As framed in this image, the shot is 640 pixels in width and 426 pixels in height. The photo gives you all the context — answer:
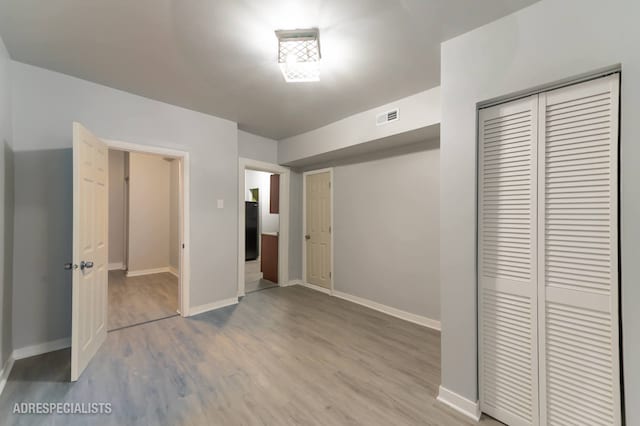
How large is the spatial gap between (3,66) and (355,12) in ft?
8.84

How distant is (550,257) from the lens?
152 centimetres

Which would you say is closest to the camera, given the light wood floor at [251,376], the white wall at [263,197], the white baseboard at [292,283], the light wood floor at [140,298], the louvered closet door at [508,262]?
the louvered closet door at [508,262]

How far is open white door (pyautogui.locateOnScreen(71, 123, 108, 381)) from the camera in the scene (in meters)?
2.02

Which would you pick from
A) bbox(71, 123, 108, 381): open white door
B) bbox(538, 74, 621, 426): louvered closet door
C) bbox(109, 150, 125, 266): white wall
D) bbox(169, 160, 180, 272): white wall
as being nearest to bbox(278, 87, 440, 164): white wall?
bbox(538, 74, 621, 426): louvered closet door

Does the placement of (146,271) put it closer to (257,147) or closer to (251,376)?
(257,147)

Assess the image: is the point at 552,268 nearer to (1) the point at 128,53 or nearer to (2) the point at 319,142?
(2) the point at 319,142

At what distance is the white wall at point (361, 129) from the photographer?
263cm

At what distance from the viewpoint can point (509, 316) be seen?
1.66 meters

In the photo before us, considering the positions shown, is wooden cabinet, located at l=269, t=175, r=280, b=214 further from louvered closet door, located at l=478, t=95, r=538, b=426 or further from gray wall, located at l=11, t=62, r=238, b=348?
louvered closet door, located at l=478, t=95, r=538, b=426

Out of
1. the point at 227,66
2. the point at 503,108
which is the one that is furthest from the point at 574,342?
the point at 227,66

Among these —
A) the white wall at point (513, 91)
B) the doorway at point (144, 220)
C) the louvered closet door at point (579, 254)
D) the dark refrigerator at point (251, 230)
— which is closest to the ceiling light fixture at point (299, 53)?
the white wall at point (513, 91)

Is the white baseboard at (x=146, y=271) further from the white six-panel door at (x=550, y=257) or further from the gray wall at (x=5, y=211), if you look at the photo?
the white six-panel door at (x=550, y=257)

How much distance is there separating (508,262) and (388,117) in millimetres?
1936

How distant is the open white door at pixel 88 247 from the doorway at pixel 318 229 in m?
2.92
